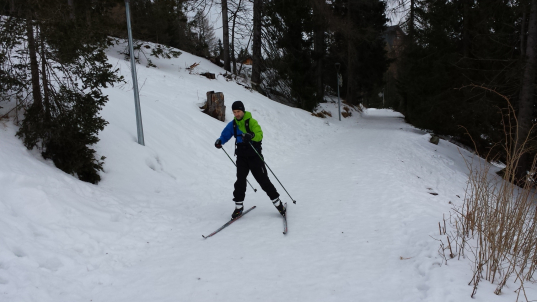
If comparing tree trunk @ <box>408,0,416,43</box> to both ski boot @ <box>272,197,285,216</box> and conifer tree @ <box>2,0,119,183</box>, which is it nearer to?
ski boot @ <box>272,197,285,216</box>

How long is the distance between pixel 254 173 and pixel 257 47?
1419cm

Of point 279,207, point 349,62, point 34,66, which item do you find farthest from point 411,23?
point 34,66

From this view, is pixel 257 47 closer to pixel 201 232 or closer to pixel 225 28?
pixel 225 28

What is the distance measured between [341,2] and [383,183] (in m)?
18.6

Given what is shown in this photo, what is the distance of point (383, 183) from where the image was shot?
672cm

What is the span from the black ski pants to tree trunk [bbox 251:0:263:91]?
13694mm

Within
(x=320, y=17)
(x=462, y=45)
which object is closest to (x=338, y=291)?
(x=462, y=45)

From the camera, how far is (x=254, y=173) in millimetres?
5121

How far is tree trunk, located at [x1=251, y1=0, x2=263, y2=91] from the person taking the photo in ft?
57.2

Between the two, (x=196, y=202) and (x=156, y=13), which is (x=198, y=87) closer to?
(x=156, y=13)

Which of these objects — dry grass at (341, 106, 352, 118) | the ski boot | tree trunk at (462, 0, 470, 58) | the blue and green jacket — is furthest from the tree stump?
dry grass at (341, 106, 352, 118)

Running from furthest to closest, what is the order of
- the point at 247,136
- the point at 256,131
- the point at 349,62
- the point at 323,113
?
the point at 349,62, the point at 323,113, the point at 256,131, the point at 247,136

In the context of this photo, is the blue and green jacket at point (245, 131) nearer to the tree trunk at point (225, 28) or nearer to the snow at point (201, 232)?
the snow at point (201, 232)

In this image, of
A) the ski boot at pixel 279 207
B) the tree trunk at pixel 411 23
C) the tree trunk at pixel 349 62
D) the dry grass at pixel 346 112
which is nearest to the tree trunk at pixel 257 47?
the tree trunk at pixel 349 62
